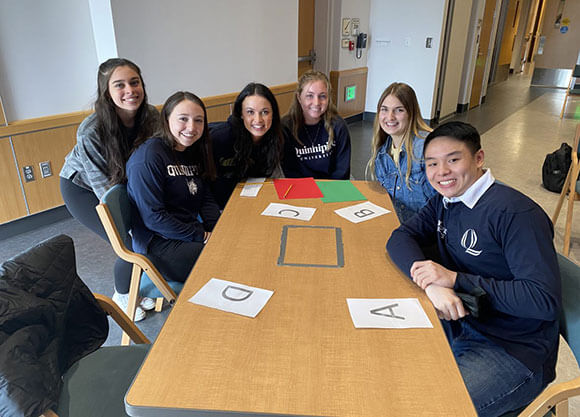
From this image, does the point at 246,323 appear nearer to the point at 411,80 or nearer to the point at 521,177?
the point at 521,177

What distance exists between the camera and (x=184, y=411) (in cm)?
83

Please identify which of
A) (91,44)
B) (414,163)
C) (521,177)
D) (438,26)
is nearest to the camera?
(414,163)

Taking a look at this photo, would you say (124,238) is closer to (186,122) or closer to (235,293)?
(186,122)

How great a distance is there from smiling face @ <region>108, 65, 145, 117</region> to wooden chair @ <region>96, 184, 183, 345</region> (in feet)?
2.06

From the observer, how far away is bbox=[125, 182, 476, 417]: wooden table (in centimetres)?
84

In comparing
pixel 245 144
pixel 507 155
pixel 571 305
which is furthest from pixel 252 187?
pixel 507 155

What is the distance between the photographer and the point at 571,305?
1.18m

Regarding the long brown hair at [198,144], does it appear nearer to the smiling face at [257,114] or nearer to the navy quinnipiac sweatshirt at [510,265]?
the smiling face at [257,114]

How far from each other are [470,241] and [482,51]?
7.61 m

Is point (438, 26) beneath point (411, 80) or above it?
above

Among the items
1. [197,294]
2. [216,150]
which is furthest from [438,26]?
[197,294]

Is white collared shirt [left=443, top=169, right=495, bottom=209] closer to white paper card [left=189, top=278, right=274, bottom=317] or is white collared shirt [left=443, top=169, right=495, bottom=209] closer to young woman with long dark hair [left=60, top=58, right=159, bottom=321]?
white paper card [left=189, top=278, right=274, bottom=317]

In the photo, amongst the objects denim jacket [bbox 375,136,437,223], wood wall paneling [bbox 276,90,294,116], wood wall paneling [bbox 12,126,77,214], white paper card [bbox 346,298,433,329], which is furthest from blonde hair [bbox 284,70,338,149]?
wood wall paneling [bbox 276,90,294,116]

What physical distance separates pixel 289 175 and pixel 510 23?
1153 centimetres
